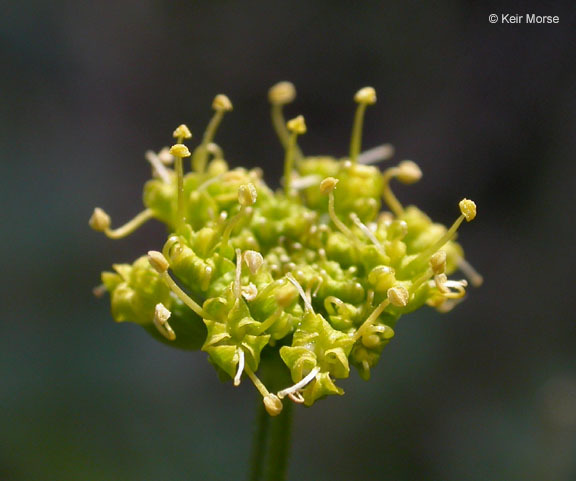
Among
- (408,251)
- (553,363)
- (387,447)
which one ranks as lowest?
(387,447)

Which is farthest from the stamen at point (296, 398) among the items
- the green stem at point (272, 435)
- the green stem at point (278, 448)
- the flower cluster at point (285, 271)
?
the green stem at point (278, 448)

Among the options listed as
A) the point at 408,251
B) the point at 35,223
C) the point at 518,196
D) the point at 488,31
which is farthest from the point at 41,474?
the point at 488,31

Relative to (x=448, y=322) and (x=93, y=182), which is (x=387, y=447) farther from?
(x=93, y=182)

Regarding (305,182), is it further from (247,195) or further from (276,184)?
(276,184)

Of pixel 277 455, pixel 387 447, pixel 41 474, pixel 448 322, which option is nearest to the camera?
pixel 277 455

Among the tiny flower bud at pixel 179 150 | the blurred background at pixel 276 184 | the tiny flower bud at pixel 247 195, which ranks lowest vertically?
the blurred background at pixel 276 184

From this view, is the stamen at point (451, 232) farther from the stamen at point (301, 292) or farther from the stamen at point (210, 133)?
the stamen at point (210, 133)
